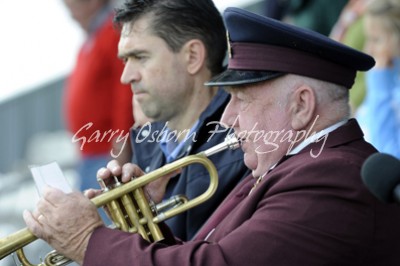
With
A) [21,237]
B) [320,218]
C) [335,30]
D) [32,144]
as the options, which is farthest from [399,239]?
[32,144]

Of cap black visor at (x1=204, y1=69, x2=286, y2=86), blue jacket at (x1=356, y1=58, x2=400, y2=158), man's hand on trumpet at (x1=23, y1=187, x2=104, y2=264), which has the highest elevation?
cap black visor at (x1=204, y1=69, x2=286, y2=86)

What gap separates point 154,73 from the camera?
5.10 metres

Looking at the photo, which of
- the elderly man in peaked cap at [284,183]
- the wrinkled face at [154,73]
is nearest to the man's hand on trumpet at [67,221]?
the elderly man in peaked cap at [284,183]

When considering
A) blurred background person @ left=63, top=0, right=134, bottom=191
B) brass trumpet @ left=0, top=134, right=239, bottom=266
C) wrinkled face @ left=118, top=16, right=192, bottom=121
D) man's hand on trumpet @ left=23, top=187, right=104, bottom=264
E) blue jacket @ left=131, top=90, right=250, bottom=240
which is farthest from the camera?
blurred background person @ left=63, top=0, right=134, bottom=191

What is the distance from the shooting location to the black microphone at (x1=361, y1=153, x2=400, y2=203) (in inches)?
108

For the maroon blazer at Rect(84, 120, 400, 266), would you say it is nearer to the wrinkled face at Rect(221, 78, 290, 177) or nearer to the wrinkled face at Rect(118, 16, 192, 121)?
the wrinkled face at Rect(221, 78, 290, 177)

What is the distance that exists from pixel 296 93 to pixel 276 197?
0.43 meters

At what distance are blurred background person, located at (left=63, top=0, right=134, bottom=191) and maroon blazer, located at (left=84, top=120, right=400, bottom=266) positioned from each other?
303 cm

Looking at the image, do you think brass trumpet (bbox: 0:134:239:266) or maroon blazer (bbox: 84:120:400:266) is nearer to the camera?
maroon blazer (bbox: 84:120:400:266)

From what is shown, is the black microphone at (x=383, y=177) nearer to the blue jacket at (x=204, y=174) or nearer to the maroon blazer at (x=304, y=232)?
the maroon blazer at (x=304, y=232)

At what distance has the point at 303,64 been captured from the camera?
3.93 metres

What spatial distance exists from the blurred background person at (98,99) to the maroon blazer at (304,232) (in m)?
3.03

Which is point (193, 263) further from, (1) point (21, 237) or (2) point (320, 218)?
(1) point (21, 237)

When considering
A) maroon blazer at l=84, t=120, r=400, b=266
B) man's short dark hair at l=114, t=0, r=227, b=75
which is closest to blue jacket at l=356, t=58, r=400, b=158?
man's short dark hair at l=114, t=0, r=227, b=75
